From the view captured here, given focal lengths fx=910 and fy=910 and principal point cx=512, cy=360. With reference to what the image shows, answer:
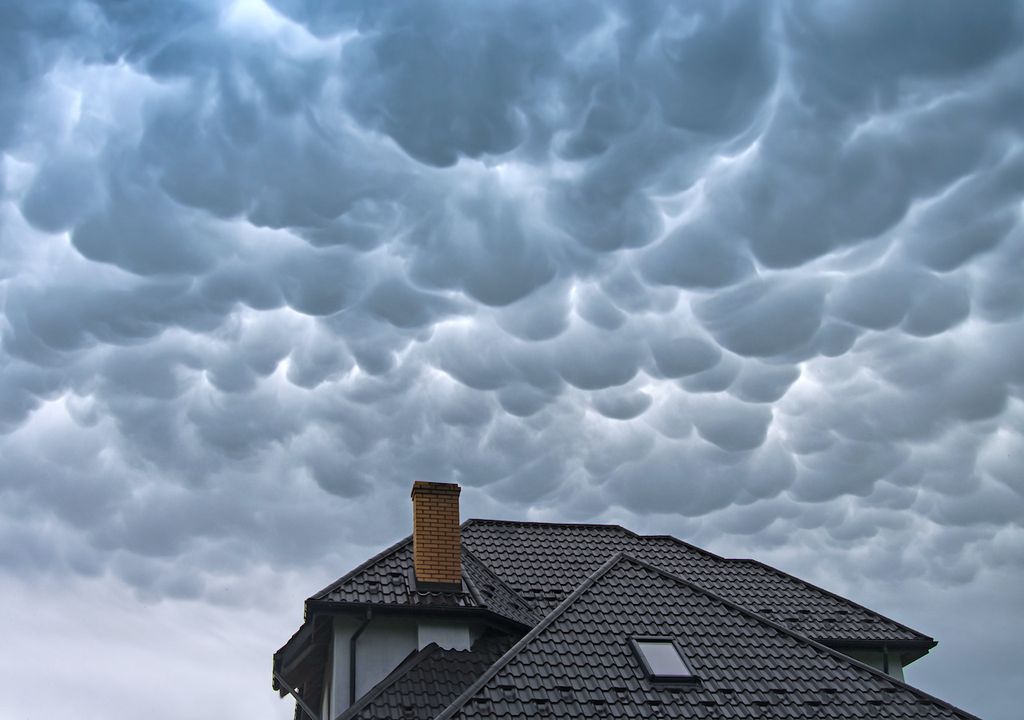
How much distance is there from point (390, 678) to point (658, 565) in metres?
7.45

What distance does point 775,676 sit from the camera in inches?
520

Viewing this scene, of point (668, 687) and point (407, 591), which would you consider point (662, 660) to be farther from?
point (407, 591)

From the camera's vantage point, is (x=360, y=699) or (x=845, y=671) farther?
(x=360, y=699)

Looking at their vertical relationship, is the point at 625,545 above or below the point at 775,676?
above

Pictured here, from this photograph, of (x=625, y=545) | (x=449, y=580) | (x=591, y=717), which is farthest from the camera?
(x=625, y=545)

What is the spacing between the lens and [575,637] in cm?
1337

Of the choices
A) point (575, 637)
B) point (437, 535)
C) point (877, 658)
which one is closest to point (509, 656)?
point (575, 637)

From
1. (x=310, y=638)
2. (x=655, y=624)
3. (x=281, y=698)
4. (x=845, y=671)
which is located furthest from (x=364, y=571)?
(x=845, y=671)

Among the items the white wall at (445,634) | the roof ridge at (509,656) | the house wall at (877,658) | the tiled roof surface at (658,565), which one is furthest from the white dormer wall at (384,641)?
the house wall at (877,658)

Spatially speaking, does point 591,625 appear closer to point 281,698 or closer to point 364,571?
point 364,571

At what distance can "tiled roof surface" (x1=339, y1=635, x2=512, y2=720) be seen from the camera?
1362cm

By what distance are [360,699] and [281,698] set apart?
4.60 metres

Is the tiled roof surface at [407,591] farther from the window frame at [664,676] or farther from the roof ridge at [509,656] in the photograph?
the window frame at [664,676]

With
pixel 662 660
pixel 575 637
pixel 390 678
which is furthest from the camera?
pixel 390 678
